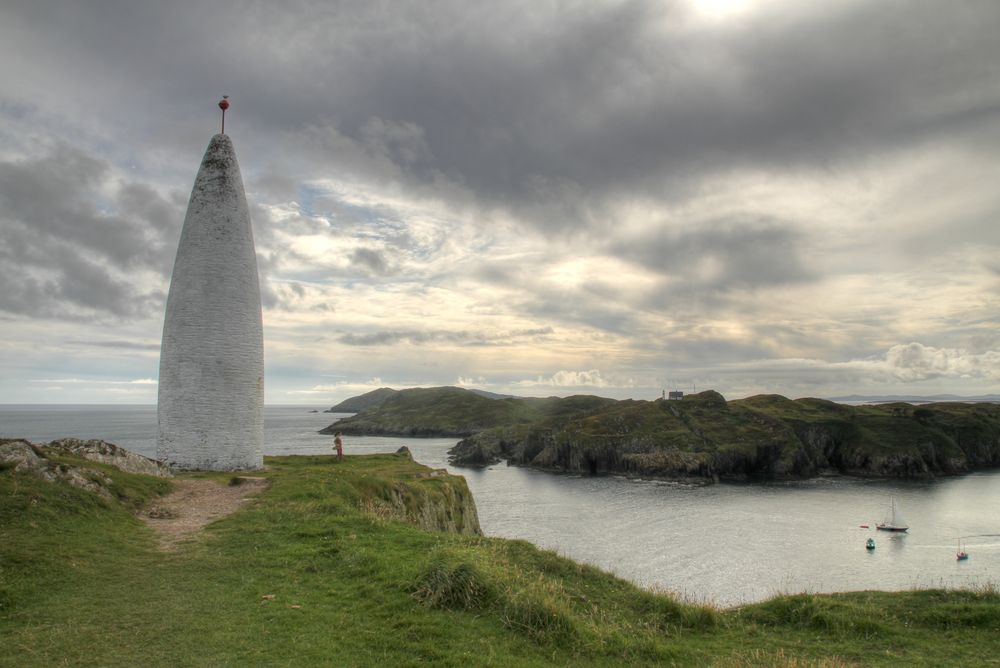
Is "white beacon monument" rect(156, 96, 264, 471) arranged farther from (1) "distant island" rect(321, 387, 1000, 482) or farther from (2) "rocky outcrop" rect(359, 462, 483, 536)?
(1) "distant island" rect(321, 387, 1000, 482)

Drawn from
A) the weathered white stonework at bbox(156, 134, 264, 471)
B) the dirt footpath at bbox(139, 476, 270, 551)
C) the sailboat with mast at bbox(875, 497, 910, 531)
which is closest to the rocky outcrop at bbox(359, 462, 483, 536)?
the dirt footpath at bbox(139, 476, 270, 551)

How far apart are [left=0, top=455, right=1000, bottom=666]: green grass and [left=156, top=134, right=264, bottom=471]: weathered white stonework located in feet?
41.9

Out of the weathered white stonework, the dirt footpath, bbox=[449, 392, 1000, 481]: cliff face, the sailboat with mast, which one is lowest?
the sailboat with mast

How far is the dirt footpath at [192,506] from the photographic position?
48.7 feet

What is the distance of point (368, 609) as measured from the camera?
33.3ft

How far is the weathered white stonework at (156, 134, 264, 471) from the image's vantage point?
2758 cm

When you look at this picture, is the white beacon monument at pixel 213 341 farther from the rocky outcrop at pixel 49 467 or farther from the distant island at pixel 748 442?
the distant island at pixel 748 442

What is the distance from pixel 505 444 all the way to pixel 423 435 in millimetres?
59399

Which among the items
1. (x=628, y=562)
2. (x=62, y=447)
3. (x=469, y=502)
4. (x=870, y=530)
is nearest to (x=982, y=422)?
(x=870, y=530)

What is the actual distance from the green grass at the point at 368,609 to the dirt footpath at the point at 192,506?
0.60 meters

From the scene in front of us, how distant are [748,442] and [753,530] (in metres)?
49.4

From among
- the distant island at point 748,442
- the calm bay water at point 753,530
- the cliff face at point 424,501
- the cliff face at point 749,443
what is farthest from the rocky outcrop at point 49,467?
the cliff face at point 749,443

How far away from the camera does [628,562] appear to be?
43.1 meters

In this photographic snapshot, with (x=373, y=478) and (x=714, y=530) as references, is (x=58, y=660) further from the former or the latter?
(x=714, y=530)
